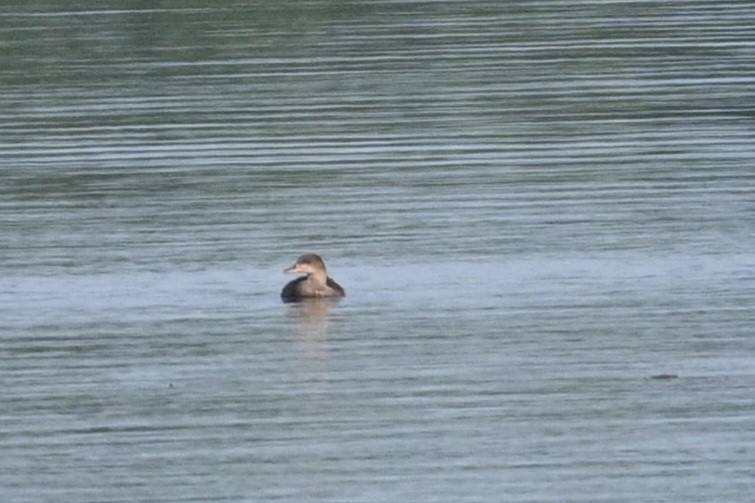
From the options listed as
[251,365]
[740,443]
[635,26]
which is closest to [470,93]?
[635,26]

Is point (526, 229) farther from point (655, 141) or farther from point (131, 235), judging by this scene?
point (655, 141)

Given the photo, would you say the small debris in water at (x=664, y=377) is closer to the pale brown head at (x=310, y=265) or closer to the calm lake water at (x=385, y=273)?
the calm lake water at (x=385, y=273)

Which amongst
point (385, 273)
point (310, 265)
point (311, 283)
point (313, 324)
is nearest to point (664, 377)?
point (313, 324)

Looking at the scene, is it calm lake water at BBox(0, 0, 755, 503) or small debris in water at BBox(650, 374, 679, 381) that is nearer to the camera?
calm lake water at BBox(0, 0, 755, 503)

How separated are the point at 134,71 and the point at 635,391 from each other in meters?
16.0

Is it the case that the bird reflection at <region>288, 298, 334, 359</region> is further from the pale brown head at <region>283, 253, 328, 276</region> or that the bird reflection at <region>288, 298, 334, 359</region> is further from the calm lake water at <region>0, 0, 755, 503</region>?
the pale brown head at <region>283, 253, 328, 276</region>

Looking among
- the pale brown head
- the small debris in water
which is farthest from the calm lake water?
the pale brown head

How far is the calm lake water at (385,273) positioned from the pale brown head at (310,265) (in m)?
0.22

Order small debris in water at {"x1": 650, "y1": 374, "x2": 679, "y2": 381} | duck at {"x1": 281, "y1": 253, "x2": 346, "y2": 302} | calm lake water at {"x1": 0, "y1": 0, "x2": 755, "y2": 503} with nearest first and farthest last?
calm lake water at {"x1": 0, "y1": 0, "x2": 755, "y2": 503}, small debris in water at {"x1": 650, "y1": 374, "x2": 679, "y2": 381}, duck at {"x1": 281, "y1": 253, "x2": 346, "y2": 302}

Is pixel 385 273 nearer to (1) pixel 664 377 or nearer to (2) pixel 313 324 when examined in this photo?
(2) pixel 313 324

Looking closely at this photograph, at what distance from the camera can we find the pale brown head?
48.0ft

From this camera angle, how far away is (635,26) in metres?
30.7

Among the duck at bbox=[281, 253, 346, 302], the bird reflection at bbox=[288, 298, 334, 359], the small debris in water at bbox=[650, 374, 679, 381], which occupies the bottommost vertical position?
the small debris in water at bbox=[650, 374, 679, 381]

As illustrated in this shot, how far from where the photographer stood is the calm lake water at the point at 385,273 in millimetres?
10828
